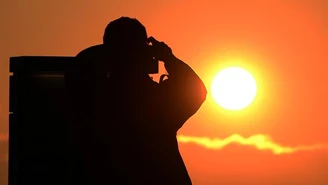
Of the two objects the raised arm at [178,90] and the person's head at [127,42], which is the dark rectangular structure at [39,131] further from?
the raised arm at [178,90]

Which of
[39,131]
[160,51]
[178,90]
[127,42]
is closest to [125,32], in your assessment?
[127,42]

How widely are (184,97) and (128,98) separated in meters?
0.39

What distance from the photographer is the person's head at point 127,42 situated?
21.4 feet

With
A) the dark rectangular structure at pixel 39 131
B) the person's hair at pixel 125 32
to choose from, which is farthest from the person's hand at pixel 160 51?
the dark rectangular structure at pixel 39 131

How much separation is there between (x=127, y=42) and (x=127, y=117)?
0.51 m

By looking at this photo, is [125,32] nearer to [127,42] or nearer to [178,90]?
[127,42]

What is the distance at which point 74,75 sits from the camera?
255 inches

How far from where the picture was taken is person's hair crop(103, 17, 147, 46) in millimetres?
6496

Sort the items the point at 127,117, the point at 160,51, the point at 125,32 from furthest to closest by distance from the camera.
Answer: the point at 160,51, the point at 127,117, the point at 125,32

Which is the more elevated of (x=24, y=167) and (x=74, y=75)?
(x=74, y=75)

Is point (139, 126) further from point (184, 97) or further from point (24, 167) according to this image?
point (24, 167)

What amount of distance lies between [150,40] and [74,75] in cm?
64

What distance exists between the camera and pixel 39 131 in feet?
22.3

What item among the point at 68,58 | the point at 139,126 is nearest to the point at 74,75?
the point at 68,58
